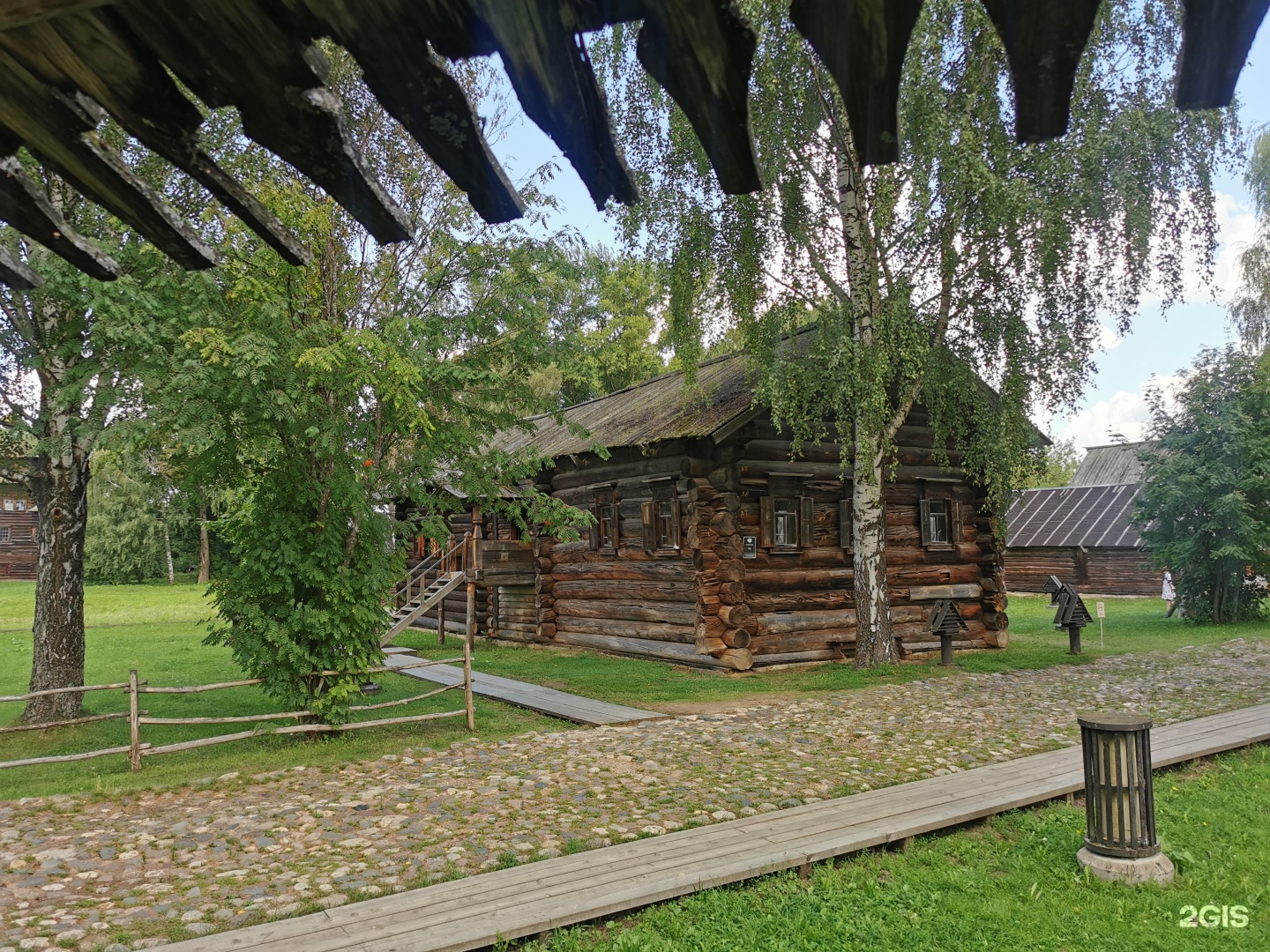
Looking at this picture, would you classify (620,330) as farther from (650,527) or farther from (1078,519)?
(650,527)

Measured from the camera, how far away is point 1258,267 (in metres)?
31.3

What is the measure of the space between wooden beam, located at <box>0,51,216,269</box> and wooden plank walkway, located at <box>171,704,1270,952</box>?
3.82 metres

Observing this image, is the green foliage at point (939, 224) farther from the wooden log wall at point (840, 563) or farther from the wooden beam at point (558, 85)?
the wooden beam at point (558, 85)

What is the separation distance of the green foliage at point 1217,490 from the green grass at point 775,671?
1097mm

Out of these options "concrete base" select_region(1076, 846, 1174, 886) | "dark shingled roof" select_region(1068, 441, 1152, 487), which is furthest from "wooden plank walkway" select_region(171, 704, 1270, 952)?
"dark shingled roof" select_region(1068, 441, 1152, 487)

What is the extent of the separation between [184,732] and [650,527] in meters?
8.53

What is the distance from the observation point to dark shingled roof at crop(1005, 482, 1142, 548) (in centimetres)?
3378

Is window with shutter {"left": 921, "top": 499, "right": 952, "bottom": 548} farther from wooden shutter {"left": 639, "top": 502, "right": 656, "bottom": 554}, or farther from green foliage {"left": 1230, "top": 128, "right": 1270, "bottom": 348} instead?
green foliage {"left": 1230, "top": 128, "right": 1270, "bottom": 348}

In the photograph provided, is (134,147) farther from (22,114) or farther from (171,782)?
(22,114)

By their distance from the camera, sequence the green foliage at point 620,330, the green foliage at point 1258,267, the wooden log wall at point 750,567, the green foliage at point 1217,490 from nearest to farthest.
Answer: the wooden log wall at point 750,567 → the green foliage at point 1217,490 → the green foliage at point 1258,267 → the green foliage at point 620,330

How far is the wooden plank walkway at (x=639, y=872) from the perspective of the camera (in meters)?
4.80

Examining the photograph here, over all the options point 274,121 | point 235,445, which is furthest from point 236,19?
point 235,445

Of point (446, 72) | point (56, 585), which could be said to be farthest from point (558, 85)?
point (56, 585)

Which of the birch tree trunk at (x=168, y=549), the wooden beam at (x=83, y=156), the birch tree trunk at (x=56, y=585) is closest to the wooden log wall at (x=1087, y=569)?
the birch tree trunk at (x=56, y=585)
